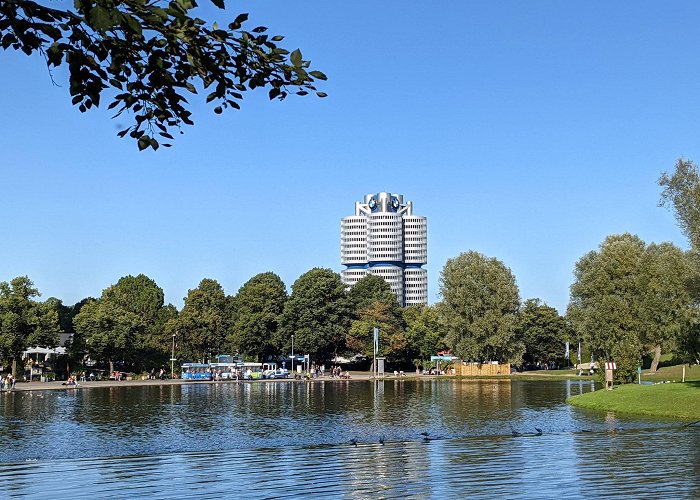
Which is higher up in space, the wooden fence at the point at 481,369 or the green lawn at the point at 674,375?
the green lawn at the point at 674,375

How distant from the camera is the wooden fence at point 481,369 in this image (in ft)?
374

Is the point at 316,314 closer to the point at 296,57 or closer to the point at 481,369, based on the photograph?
the point at 481,369

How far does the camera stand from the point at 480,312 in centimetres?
11156

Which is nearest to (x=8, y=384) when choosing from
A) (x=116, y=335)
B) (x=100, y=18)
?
(x=116, y=335)

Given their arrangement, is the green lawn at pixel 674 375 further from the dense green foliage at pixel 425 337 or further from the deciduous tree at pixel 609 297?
the dense green foliage at pixel 425 337

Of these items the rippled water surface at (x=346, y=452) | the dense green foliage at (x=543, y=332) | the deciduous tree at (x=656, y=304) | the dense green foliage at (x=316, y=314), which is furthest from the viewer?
the dense green foliage at (x=543, y=332)

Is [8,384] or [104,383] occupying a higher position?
[8,384]

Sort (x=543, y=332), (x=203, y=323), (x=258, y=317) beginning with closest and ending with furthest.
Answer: (x=203, y=323) → (x=258, y=317) → (x=543, y=332)

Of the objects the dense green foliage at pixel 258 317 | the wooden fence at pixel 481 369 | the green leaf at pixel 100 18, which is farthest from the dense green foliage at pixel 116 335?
the green leaf at pixel 100 18

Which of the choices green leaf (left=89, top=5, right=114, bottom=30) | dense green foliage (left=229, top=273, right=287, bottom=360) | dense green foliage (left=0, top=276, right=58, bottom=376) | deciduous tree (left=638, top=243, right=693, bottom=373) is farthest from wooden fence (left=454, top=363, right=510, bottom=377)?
green leaf (left=89, top=5, right=114, bottom=30)

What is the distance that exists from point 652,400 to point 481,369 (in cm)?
6971

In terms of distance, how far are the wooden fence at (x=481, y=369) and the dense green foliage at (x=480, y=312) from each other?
147cm

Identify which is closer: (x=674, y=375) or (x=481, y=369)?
(x=674, y=375)

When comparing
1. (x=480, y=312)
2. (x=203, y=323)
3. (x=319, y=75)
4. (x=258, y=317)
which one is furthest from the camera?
(x=258, y=317)
